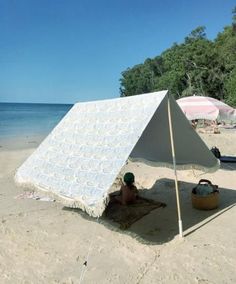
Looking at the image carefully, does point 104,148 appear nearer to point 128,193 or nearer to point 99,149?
point 99,149

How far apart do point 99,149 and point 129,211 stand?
156 cm

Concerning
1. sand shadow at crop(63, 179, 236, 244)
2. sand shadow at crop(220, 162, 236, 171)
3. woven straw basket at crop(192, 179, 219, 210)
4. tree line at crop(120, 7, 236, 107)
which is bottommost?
sand shadow at crop(220, 162, 236, 171)

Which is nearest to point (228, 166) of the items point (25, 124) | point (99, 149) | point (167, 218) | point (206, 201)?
point (206, 201)

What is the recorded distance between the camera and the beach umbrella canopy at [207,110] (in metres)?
8.65

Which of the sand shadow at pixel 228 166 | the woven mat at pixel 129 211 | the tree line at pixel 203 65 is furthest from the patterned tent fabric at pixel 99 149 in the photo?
the tree line at pixel 203 65

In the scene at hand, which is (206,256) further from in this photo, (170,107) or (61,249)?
(170,107)

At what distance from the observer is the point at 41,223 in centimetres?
562

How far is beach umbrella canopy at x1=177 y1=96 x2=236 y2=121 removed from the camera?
340 inches

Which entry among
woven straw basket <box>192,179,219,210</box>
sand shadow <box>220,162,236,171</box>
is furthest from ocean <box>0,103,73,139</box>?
woven straw basket <box>192,179,219,210</box>

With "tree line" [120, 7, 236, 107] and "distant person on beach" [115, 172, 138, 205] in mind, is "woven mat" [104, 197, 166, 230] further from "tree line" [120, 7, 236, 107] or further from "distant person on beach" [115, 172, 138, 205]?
"tree line" [120, 7, 236, 107]

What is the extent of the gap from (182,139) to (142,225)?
1668 millimetres

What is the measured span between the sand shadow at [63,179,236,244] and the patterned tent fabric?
0.84 metres

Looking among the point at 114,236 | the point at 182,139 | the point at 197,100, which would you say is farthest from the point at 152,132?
the point at 197,100

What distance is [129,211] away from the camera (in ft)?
19.3
